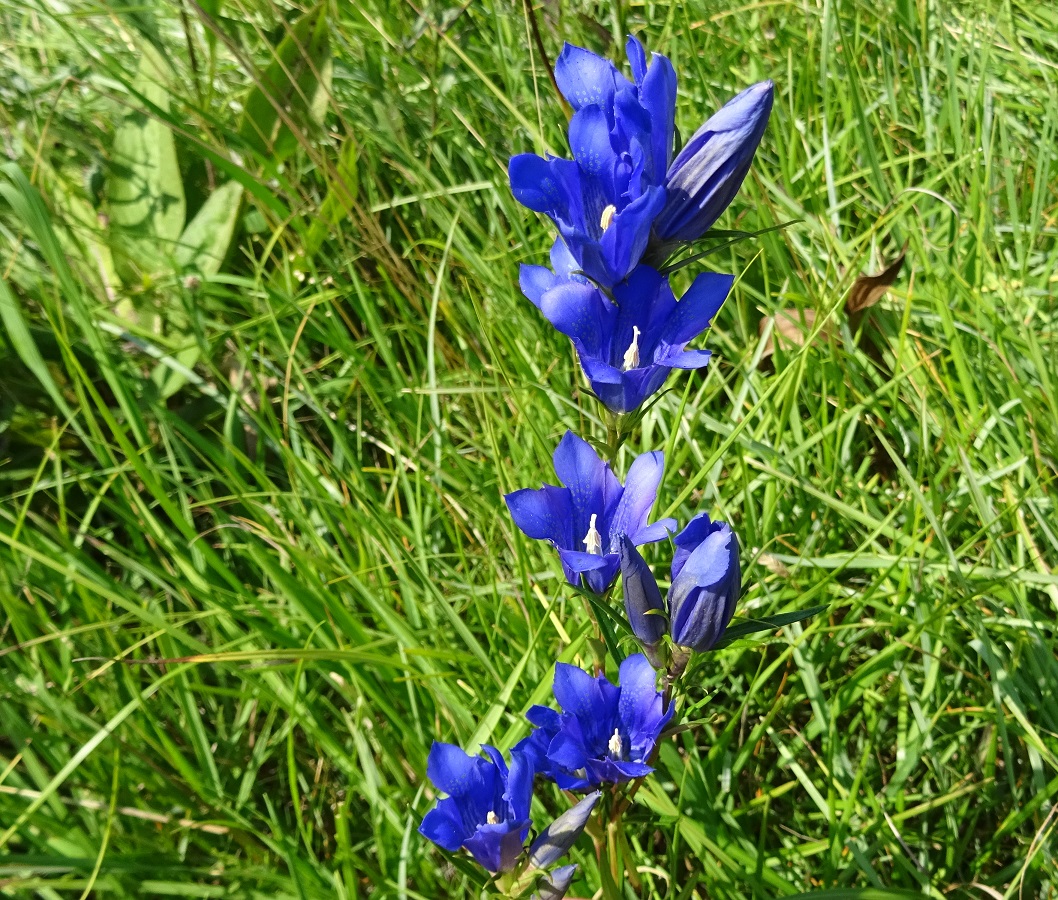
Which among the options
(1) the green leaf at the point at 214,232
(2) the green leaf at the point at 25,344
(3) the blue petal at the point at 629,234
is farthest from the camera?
(1) the green leaf at the point at 214,232

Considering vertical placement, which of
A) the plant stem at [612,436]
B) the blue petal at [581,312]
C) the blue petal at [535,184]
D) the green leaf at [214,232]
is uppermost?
the blue petal at [535,184]

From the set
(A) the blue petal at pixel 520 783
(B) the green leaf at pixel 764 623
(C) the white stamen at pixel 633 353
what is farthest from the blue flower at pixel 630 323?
(A) the blue petal at pixel 520 783

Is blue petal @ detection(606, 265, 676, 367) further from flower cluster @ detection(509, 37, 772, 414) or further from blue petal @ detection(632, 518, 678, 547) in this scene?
blue petal @ detection(632, 518, 678, 547)

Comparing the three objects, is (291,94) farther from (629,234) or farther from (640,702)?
(640,702)

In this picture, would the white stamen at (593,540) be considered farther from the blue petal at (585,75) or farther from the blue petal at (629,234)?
the blue petal at (585,75)

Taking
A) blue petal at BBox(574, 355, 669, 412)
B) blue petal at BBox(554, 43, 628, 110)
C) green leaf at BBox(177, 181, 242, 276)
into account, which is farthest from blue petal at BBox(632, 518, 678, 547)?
green leaf at BBox(177, 181, 242, 276)

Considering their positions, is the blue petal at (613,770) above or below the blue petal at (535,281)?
below

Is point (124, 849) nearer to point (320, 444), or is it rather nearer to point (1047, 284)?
point (320, 444)

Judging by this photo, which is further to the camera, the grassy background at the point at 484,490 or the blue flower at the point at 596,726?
the grassy background at the point at 484,490
